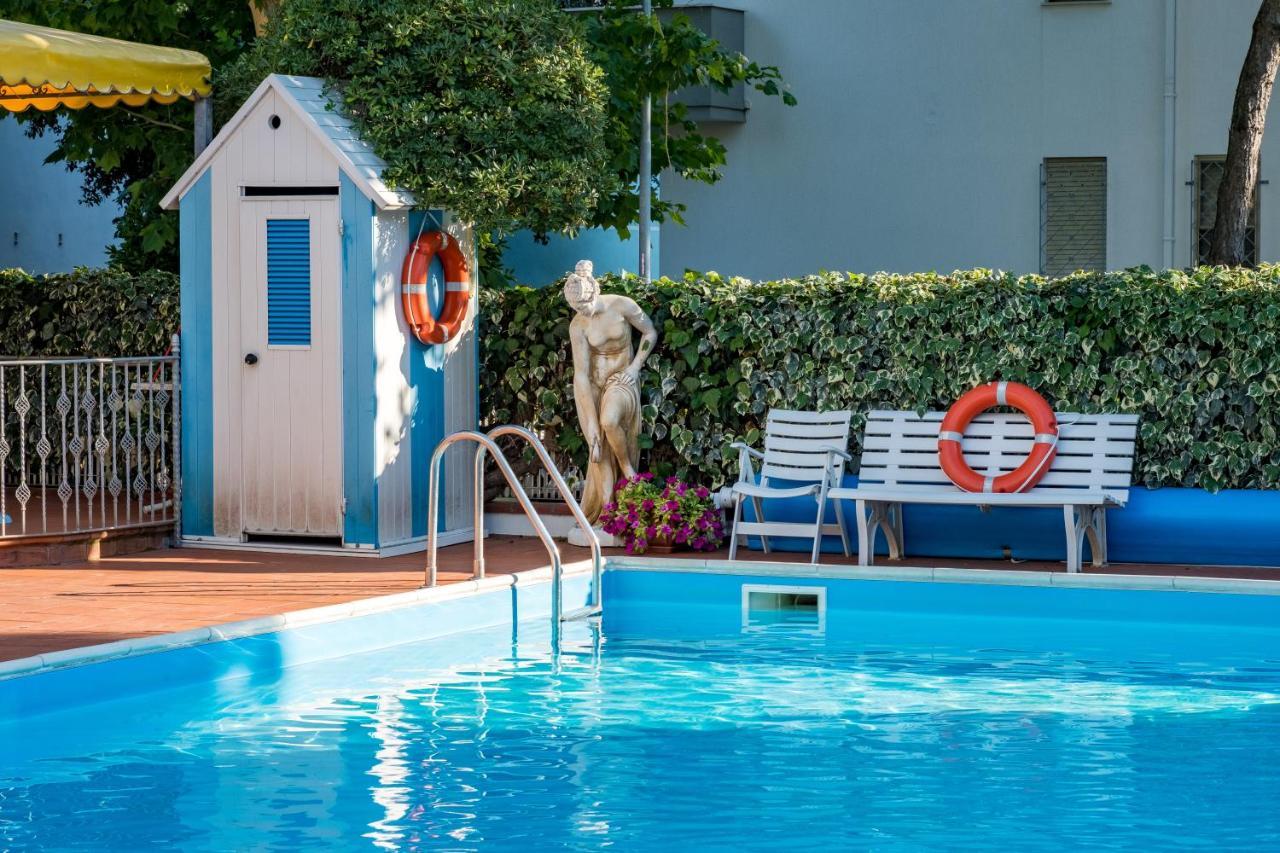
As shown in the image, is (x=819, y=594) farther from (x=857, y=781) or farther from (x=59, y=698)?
(x=59, y=698)

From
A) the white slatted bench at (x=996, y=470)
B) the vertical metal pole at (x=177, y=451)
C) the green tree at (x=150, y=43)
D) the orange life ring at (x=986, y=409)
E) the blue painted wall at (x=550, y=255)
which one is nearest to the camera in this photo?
the white slatted bench at (x=996, y=470)

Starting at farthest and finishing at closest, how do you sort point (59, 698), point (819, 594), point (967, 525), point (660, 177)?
point (660, 177) → point (967, 525) → point (819, 594) → point (59, 698)

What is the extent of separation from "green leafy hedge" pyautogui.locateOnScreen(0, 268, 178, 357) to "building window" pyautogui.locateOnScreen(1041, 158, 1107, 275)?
9.55m

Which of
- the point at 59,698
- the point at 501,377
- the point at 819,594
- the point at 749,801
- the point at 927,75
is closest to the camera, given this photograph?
the point at 749,801

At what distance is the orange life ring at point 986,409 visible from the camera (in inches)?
392

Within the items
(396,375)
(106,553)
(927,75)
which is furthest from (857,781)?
(927,75)

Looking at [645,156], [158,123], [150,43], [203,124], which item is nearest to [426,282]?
[203,124]

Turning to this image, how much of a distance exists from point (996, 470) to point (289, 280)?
4105 mm

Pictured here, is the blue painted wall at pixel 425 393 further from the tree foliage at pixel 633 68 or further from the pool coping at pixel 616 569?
the tree foliage at pixel 633 68

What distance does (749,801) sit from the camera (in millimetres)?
6059

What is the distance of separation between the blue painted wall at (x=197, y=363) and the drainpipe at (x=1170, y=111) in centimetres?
1062

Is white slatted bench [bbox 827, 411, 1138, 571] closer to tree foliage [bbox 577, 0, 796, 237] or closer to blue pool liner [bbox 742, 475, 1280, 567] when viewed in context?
blue pool liner [bbox 742, 475, 1280, 567]

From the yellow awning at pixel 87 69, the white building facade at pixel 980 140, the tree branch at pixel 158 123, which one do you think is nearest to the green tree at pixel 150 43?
the tree branch at pixel 158 123

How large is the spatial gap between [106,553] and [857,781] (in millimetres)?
5637
